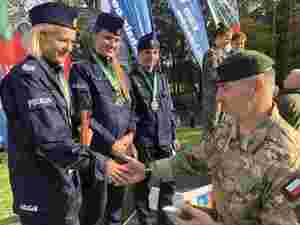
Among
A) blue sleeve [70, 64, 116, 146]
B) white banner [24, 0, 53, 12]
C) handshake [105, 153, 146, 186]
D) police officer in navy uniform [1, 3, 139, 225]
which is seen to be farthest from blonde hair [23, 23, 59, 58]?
white banner [24, 0, 53, 12]

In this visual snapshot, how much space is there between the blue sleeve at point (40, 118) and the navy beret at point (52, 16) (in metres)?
0.40

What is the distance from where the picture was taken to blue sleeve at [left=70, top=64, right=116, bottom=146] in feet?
14.1

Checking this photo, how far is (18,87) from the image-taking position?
3066 millimetres

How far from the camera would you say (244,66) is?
2.38 meters

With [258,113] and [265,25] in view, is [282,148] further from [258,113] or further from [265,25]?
[265,25]

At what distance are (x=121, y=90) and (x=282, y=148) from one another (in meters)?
2.49

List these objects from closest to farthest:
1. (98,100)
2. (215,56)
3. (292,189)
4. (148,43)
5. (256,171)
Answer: (292,189), (256,171), (98,100), (148,43), (215,56)

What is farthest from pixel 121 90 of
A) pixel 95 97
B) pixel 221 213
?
pixel 221 213

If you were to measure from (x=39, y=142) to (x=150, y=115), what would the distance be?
2.25m

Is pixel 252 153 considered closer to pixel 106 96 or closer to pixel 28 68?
pixel 28 68

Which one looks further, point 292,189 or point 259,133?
point 259,133

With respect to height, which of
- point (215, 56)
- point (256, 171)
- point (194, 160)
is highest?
point (256, 171)

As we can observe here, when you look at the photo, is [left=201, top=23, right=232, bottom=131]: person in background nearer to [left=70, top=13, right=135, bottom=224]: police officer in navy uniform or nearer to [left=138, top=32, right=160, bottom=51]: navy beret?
[left=138, top=32, right=160, bottom=51]: navy beret

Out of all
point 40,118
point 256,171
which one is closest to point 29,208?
point 40,118
